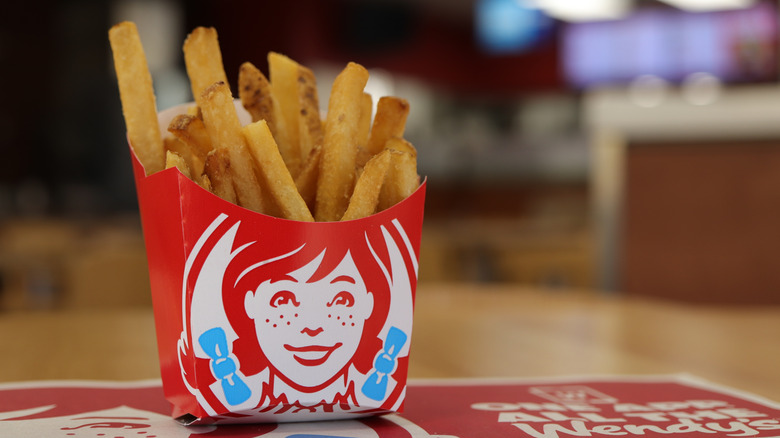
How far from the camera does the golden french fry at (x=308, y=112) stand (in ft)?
2.69

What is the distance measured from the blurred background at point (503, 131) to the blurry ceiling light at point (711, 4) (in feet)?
0.11

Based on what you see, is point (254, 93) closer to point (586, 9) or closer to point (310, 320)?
point (310, 320)

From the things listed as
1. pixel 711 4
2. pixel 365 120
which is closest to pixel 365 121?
pixel 365 120

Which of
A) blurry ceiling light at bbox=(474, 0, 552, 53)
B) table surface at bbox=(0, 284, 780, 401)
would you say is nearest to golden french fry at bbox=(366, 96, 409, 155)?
table surface at bbox=(0, 284, 780, 401)

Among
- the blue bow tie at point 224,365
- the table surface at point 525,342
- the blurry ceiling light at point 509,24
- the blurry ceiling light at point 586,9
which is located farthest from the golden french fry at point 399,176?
the blurry ceiling light at point 509,24

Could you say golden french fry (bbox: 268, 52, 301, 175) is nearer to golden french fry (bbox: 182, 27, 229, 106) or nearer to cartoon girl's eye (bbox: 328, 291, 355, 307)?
golden french fry (bbox: 182, 27, 229, 106)

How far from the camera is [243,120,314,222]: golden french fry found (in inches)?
28.1

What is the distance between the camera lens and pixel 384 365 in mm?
754

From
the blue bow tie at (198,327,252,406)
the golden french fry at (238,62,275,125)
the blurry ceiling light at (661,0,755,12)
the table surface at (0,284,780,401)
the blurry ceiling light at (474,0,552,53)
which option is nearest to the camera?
the blue bow tie at (198,327,252,406)

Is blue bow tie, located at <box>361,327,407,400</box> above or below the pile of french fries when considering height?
below

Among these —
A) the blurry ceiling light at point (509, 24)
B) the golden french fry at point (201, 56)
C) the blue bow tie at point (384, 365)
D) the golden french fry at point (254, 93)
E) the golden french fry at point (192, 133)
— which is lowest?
the blue bow tie at point (384, 365)

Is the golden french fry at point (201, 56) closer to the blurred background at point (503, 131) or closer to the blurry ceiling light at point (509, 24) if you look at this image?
the blurred background at point (503, 131)

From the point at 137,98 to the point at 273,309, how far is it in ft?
0.88

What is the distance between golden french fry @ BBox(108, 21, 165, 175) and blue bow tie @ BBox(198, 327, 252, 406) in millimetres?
193
